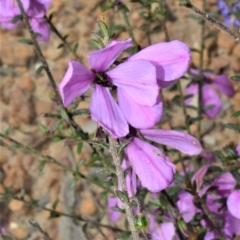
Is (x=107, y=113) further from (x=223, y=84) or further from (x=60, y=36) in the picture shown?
(x=223, y=84)

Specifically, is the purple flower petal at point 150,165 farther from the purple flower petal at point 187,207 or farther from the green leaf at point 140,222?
the purple flower petal at point 187,207

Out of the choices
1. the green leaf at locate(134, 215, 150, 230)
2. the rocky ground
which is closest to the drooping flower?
the green leaf at locate(134, 215, 150, 230)

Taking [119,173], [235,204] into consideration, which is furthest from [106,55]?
[235,204]

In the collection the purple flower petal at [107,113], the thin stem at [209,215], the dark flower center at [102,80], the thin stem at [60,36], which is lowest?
the thin stem at [209,215]

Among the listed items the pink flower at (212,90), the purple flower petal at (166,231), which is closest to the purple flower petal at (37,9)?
the purple flower petal at (166,231)

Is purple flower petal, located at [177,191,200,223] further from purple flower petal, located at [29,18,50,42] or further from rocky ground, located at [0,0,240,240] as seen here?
rocky ground, located at [0,0,240,240]

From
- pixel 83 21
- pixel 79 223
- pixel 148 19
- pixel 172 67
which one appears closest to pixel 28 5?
pixel 148 19
